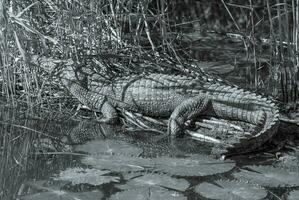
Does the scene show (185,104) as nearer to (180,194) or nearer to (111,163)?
(111,163)

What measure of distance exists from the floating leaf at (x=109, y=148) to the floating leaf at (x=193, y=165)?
27 centimetres

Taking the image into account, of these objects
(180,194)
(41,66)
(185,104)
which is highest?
(41,66)

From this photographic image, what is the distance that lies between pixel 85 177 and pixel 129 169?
0.35 metres

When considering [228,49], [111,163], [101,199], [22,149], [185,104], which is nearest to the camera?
[101,199]

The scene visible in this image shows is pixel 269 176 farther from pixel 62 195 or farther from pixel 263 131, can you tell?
pixel 62 195

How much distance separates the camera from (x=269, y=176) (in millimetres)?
4441

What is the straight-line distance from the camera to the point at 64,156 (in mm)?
4824

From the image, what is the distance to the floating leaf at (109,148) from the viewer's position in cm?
491

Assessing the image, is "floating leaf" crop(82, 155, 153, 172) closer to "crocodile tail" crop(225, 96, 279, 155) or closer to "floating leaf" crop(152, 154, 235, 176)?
"floating leaf" crop(152, 154, 235, 176)

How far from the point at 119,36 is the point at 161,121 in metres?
1.23

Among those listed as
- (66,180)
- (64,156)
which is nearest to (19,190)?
(66,180)

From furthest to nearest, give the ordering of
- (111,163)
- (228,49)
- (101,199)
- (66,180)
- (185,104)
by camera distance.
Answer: (228,49) < (185,104) < (111,163) < (66,180) < (101,199)

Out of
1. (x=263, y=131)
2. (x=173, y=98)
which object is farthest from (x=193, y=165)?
(x=173, y=98)

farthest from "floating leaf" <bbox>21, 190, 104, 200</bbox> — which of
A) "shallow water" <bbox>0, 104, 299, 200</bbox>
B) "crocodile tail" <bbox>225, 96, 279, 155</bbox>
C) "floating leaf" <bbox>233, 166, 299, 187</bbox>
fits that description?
"crocodile tail" <bbox>225, 96, 279, 155</bbox>
